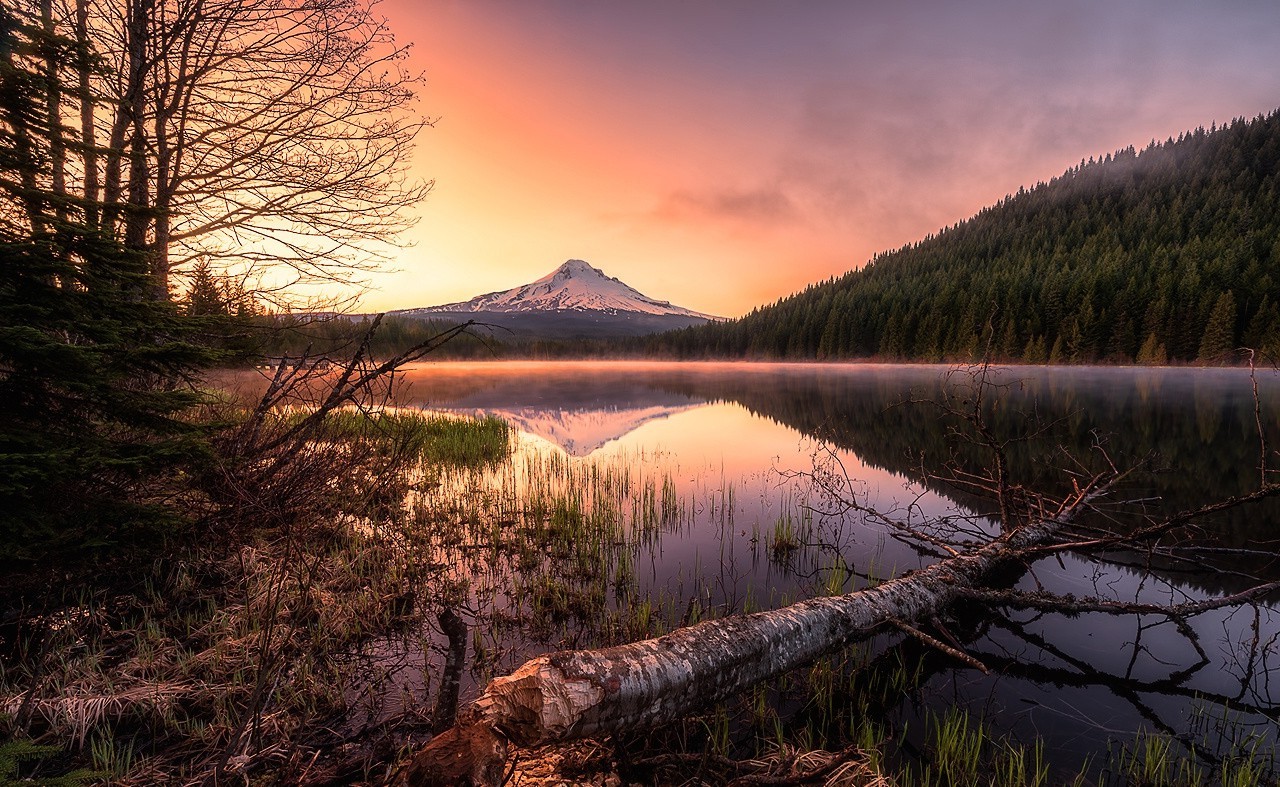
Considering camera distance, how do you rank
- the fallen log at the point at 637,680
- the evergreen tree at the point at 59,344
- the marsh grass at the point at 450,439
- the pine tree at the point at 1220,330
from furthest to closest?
the pine tree at the point at 1220,330, the marsh grass at the point at 450,439, the evergreen tree at the point at 59,344, the fallen log at the point at 637,680

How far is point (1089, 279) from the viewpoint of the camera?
210 feet

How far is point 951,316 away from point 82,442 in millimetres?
84367

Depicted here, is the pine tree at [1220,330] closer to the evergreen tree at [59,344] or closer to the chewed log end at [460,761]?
the chewed log end at [460,761]

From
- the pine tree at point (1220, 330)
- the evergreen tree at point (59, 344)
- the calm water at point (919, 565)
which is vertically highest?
the pine tree at point (1220, 330)

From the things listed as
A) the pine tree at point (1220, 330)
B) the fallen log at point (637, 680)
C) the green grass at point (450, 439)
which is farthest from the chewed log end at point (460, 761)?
the pine tree at point (1220, 330)

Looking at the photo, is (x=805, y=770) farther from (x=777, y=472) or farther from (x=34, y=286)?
(x=777, y=472)

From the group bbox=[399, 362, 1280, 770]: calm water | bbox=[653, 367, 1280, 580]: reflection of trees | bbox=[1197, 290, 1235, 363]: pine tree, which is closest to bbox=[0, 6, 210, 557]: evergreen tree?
bbox=[399, 362, 1280, 770]: calm water

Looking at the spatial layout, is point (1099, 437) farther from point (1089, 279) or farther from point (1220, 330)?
point (1089, 279)

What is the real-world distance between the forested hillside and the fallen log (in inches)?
345

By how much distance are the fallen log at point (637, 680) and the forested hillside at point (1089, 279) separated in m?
8.76

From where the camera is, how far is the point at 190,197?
7316 millimetres

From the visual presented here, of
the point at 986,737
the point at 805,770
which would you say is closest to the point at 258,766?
the point at 805,770

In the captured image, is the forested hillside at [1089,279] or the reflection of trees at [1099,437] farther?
the forested hillside at [1089,279]

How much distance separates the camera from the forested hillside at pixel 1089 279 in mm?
55500
